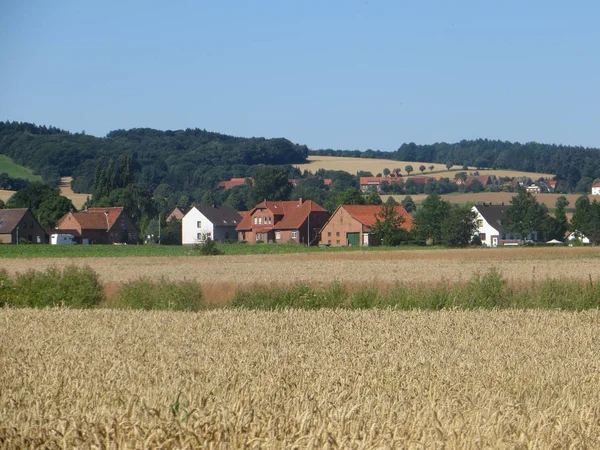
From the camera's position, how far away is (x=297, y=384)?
361 inches

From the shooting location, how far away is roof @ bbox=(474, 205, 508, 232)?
363 ft

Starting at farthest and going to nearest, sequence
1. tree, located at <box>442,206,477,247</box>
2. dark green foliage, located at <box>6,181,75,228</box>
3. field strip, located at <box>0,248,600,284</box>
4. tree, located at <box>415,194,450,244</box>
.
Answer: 1. dark green foliage, located at <box>6,181,75,228</box>
2. tree, located at <box>415,194,450,244</box>
3. tree, located at <box>442,206,477,247</box>
4. field strip, located at <box>0,248,600,284</box>

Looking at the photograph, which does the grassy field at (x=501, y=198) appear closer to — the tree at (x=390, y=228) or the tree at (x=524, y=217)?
the tree at (x=524, y=217)

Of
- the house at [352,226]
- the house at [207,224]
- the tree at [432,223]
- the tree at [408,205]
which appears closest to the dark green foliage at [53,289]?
the tree at [432,223]

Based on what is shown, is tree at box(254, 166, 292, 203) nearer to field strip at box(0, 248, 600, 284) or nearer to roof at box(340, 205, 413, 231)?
roof at box(340, 205, 413, 231)

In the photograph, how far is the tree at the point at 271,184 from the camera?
141 meters

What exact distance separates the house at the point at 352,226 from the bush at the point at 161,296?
67.4 m

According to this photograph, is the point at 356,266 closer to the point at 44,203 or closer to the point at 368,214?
the point at 368,214

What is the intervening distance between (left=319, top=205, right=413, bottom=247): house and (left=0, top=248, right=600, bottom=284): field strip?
3050cm

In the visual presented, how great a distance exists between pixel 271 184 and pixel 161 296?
118 meters

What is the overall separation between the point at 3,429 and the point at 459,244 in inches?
3173

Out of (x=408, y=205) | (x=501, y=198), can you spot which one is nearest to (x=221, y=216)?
(x=408, y=205)

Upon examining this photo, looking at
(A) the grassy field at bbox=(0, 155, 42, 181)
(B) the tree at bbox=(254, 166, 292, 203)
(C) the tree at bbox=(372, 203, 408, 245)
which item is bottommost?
(C) the tree at bbox=(372, 203, 408, 245)

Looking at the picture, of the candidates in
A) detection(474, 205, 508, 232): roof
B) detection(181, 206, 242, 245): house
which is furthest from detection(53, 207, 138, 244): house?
detection(474, 205, 508, 232): roof
